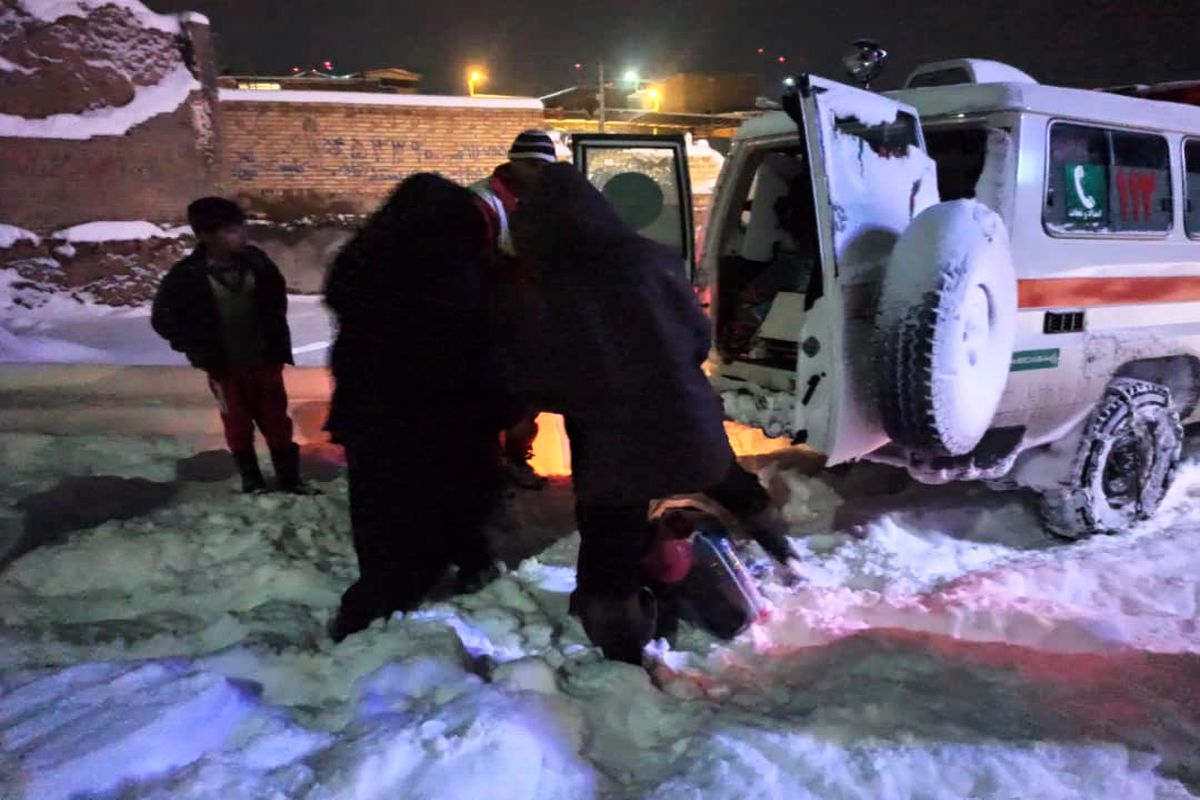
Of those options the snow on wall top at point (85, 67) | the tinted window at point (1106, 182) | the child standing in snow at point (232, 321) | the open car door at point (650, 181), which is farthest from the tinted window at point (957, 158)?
the snow on wall top at point (85, 67)

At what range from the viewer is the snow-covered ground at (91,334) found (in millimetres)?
7773

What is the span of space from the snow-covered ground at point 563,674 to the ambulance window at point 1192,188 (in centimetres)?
165

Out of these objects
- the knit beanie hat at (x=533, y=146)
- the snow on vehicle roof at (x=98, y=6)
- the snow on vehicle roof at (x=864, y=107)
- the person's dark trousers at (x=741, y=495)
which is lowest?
the person's dark trousers at (x=741, y=495)

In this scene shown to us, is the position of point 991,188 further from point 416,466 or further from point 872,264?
point 416,466

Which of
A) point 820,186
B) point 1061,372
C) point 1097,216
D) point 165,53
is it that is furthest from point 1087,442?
point 165,53

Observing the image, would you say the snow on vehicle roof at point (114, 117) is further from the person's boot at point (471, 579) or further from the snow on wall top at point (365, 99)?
the person's boot at point (471, 579)

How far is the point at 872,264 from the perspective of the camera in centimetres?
342

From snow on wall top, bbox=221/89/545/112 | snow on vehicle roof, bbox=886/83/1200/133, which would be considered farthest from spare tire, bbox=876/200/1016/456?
snow on wall top, bbox=221/89/545/112

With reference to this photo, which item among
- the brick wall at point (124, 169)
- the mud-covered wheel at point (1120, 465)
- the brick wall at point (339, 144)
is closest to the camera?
the mud-covered wheel at point (1120, 465)

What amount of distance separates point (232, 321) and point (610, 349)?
8.22 feet

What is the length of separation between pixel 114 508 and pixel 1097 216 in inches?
201

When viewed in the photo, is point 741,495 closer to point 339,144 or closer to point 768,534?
point 768,534

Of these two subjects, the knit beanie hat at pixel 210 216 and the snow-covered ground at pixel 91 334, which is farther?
the snow-covered ground at pixel 91 334

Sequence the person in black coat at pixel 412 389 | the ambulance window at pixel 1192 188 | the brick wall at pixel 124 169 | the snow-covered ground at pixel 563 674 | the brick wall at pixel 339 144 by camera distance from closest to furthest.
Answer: the snow-covered ground at pixel 563 674 < the person in black coat at pixel 412 389 < the ambulance window at pixel 1192 188 < the brick wall at pixel 124 169 < the brick wall at pixel 339 144
